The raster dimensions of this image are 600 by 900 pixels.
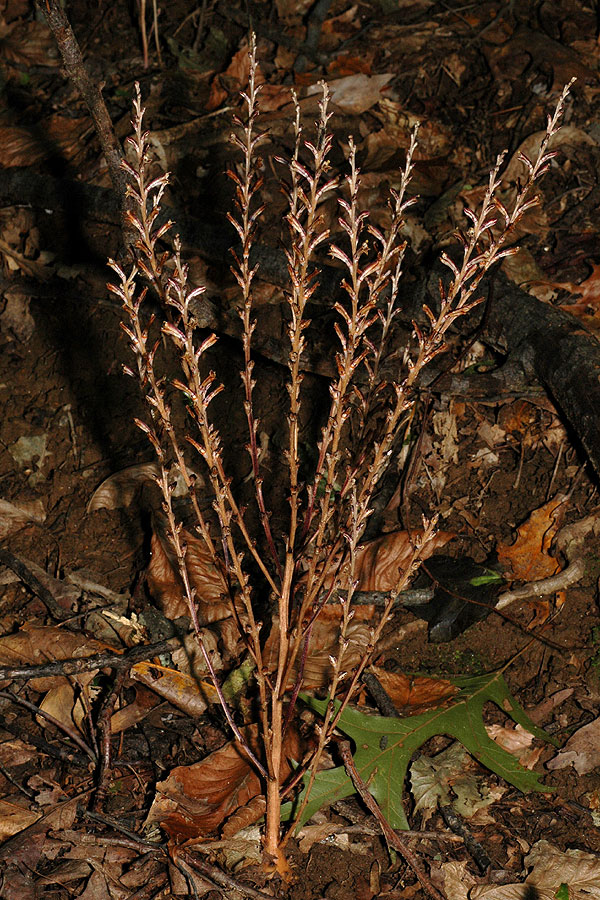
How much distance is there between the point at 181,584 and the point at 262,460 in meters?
0.72

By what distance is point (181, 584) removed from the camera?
2936 mm

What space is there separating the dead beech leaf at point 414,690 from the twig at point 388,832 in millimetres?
367

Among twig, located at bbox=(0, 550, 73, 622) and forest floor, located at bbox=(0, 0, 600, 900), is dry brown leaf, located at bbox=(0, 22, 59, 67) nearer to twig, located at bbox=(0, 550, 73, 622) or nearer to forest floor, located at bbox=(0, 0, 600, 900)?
forest floor, located at bbox=(0, 0, 600, 900)

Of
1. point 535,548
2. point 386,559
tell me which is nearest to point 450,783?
point 386,559

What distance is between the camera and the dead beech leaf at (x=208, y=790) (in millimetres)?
2307

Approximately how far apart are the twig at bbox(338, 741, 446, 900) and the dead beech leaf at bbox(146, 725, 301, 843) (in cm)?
25

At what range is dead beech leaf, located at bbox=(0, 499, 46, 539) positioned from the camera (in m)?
3.31

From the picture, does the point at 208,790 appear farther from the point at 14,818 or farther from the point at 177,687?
the point at 14,818

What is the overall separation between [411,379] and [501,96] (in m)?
3.77

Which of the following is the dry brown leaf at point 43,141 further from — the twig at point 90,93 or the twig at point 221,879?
the twig at point 221,879

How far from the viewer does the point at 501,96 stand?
471 cm

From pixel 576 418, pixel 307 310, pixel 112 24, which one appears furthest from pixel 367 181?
pixel 112 24

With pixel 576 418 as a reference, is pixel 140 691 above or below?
below

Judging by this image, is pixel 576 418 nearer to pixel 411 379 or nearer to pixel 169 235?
pixel 411 379
